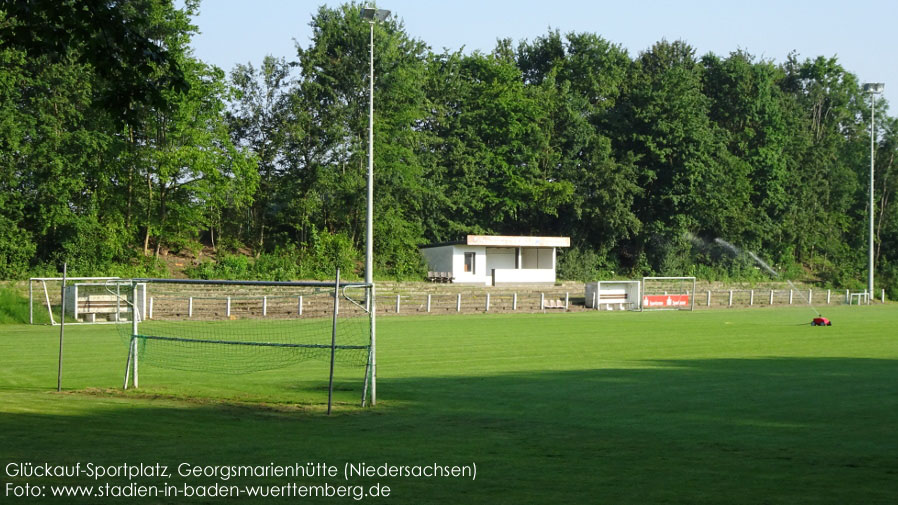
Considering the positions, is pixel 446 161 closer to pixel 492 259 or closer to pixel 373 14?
pixel 492 259

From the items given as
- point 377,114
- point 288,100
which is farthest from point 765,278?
point 288,100

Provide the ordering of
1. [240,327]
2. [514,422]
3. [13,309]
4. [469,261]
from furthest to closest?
1. [469,261]
2. [13,309]
3. [240,327]
4. [514,422]

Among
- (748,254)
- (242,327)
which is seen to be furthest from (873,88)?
(242,327)

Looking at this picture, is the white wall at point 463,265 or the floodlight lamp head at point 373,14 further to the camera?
the white wall at point 463,265

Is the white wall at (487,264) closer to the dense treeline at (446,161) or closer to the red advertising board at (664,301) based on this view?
the dense treeline at (446,161)

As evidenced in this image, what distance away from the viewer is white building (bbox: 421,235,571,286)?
6047cm

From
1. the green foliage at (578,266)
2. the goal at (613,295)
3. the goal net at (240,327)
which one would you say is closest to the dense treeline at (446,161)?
the green foliage at (578,266)

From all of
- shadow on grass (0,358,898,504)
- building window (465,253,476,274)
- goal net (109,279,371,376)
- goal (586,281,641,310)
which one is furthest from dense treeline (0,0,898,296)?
shadow on grass (0,358,898,504)

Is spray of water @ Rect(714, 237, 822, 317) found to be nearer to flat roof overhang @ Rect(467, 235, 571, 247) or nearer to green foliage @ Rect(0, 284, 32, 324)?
flat roof overhang @ Rect(467, 235, 571, 247)

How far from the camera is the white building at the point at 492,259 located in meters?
60.5

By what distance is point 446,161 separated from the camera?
222 feet

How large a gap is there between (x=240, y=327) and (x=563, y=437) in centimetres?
2299

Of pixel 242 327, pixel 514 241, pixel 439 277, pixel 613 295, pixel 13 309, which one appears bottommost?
pixel 242 327

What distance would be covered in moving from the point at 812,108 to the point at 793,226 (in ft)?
64.0
